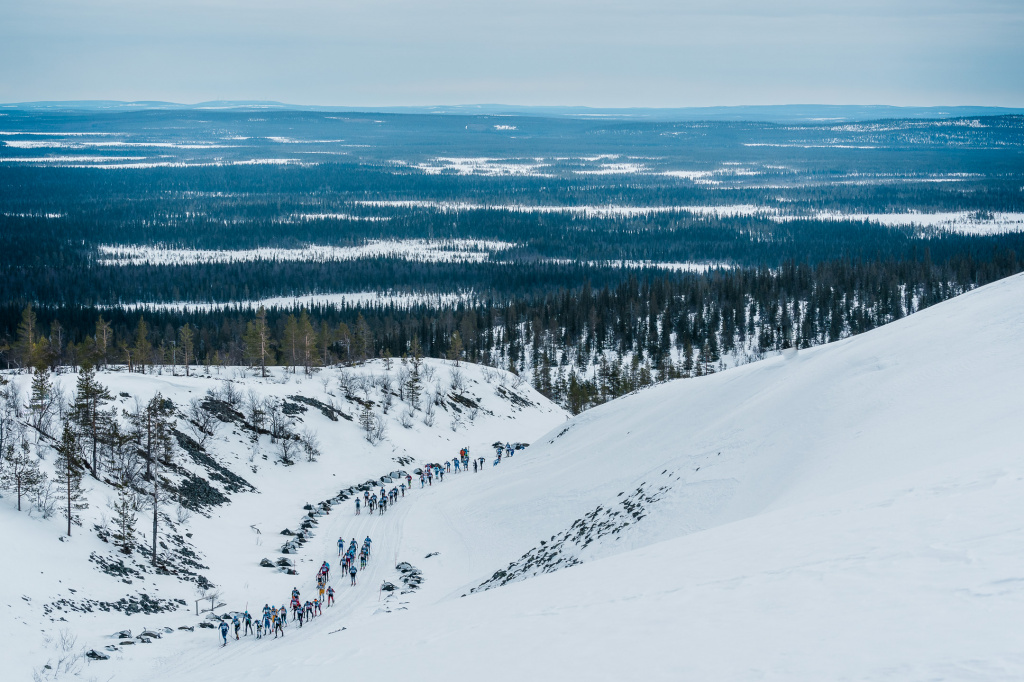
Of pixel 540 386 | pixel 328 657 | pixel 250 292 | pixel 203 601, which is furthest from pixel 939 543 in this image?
pixel 250 292

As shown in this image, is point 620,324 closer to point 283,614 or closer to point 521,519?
point 521,519

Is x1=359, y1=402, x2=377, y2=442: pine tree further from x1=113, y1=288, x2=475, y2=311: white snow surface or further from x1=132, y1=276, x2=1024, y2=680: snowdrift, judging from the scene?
x1=113, y1=288, x2=475, y2=311: white snow surface

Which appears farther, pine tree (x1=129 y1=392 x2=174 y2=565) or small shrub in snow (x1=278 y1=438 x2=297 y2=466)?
small shrub in snow (x1=278 y1=438 x2=297 y2=466)

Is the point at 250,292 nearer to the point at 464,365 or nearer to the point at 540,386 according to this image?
the point at 540,386

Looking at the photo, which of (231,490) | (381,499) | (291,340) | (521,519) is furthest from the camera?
(291,340)

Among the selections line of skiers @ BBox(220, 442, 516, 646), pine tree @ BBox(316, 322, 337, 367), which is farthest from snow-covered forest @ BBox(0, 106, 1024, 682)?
pine tree @ BBox(316, 322, 337, 367)

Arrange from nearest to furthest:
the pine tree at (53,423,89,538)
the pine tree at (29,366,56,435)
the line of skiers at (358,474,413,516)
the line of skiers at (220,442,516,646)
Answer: the line of skiers at (220,442,516,646) → the pine tree at (53,423,89,538) → the pine tree at (29,366,56,435) → the line of skiers at (358,474,413,516)

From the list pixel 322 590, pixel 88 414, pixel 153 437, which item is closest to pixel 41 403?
pixel 88 414
